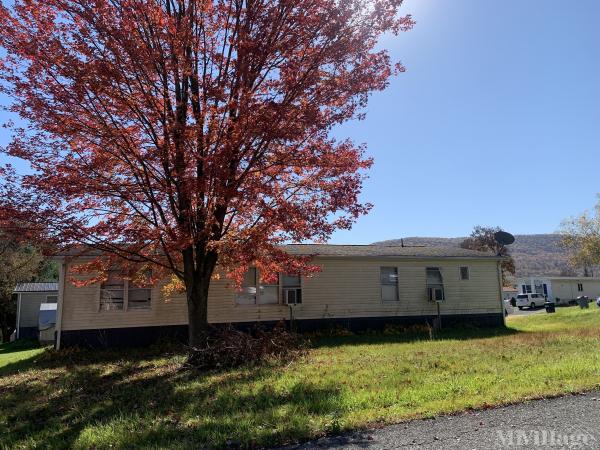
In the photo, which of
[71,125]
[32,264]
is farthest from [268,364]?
[32,264]

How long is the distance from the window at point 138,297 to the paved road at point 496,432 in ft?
38.0

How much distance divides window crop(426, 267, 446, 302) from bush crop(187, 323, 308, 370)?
28.5 feet

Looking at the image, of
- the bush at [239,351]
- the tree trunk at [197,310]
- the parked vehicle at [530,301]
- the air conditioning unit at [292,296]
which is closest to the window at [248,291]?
the air conditioning unit at [292,296]

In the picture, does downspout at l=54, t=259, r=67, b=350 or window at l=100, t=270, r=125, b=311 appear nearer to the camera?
downspout at l=54, t=259, r=67, b=350

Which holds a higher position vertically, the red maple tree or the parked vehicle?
the red maple tree

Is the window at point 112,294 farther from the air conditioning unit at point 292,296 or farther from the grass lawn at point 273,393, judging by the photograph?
the air conditioning unit at point 292,296

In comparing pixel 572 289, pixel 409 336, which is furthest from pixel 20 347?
pixel 572 289

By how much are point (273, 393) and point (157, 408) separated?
1.66m

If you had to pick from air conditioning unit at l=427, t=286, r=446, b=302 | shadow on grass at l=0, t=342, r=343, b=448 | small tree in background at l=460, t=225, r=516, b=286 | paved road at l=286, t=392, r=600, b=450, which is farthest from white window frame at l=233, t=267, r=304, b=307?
small tree in background at l=460, t=225, r=516, b=286

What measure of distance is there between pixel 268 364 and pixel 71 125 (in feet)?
19.5

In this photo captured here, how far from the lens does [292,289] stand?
16.7m

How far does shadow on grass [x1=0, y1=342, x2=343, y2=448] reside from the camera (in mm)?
5410

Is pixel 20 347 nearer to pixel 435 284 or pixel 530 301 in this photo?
pixel 435 284

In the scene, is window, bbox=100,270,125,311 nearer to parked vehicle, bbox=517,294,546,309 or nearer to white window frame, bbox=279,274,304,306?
white window frame, bbox=279,274,304,306
